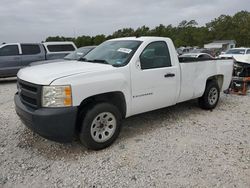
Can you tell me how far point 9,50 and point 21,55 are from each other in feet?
1.77

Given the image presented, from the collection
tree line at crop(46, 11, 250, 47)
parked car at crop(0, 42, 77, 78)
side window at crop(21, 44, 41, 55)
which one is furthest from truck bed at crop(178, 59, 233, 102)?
tree line at crop(46, 11, 250, 47)

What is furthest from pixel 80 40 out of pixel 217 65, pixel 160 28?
pixel 217 65

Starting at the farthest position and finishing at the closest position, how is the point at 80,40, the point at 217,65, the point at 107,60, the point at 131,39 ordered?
the point at 80,40
the point at 217,65
the point at 131,39
the point at 107,60

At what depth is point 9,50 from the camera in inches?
428

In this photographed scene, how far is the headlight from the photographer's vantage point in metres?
3.19

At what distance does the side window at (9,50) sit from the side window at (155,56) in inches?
340

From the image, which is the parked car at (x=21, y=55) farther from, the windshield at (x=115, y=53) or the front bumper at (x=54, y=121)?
the front bumper at (x=54, y=121)

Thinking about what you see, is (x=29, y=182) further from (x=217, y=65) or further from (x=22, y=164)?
(x=217, y=65)

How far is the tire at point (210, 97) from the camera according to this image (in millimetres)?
5766

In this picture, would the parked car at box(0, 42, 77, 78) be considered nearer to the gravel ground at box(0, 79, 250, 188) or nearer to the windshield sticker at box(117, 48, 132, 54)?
the gravel ground at box(0, 79, 250, 188)

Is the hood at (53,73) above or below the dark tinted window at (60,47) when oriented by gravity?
below

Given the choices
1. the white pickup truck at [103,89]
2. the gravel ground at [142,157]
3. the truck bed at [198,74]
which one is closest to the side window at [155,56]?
the white pickup truck at [103,89]

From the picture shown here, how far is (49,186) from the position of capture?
9.46ft

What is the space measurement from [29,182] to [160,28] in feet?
250
